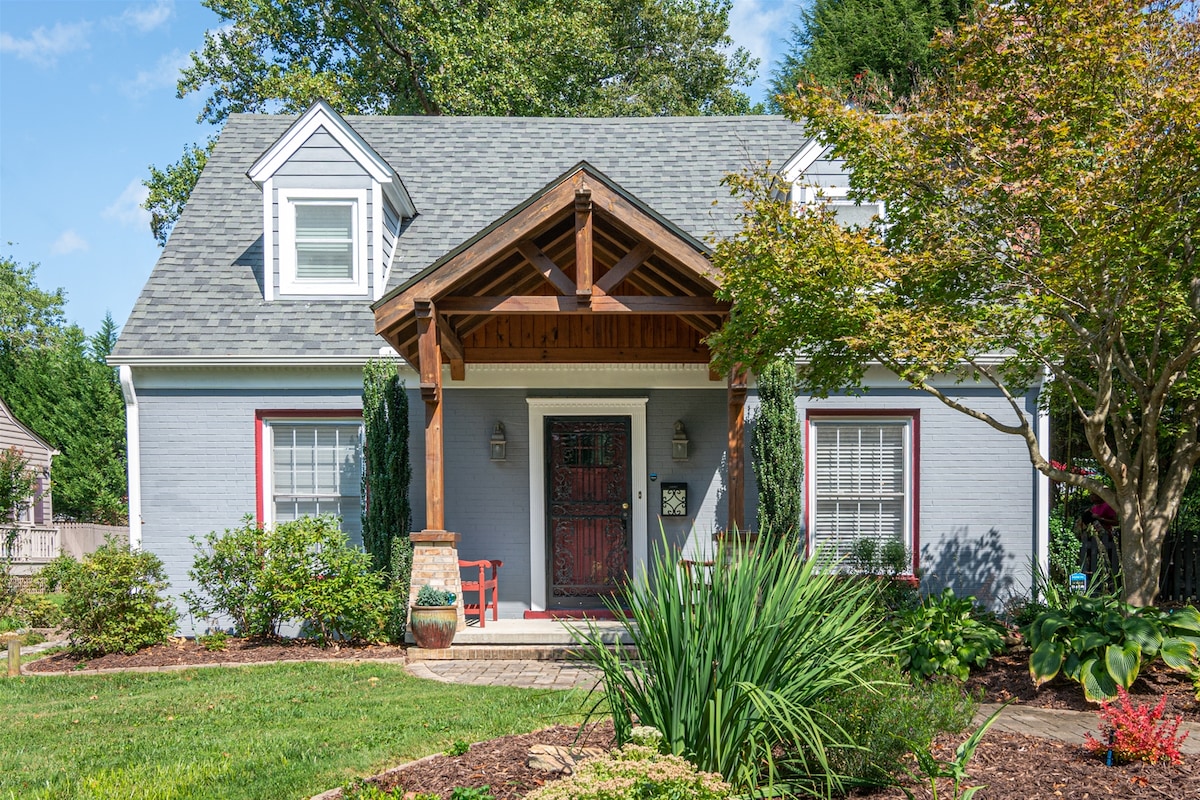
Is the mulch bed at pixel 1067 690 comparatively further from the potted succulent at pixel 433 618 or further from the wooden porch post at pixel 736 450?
the potted succulent at pixel 433 618

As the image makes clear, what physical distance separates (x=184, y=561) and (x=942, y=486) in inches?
333

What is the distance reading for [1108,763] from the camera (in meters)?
4.61

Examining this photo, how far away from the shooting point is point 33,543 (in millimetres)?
20594

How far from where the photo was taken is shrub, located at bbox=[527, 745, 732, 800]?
3.28 m

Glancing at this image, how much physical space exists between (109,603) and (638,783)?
7643mm

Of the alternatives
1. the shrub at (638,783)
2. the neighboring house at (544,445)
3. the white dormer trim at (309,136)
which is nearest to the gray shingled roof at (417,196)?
the neighboring house at (544,445)

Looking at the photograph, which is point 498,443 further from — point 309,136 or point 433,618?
point 309,136

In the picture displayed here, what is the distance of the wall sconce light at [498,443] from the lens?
34.5 feet

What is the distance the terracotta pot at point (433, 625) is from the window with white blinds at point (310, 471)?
2.29m

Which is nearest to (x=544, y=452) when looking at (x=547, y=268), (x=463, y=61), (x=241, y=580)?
(x=547, y=268)

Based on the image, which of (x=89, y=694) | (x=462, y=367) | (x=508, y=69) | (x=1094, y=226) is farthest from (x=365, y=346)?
(x=508, y=69)

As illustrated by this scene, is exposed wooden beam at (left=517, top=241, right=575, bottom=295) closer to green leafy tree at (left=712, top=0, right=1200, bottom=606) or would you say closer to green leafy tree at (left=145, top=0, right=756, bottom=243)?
green leafy tree at (left=712, top=0, right=1200, bottom=606)

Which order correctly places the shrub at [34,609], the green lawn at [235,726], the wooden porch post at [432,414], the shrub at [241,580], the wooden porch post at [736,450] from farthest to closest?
the shrub at [34,609] < the shrub at [241,580] < the wooden porch post at [736,450] < the wooden porch post at [432,414] < the green lawn at [235,726]

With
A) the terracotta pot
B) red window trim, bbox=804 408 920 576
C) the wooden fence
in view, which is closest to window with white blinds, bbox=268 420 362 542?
the terracotta pot
